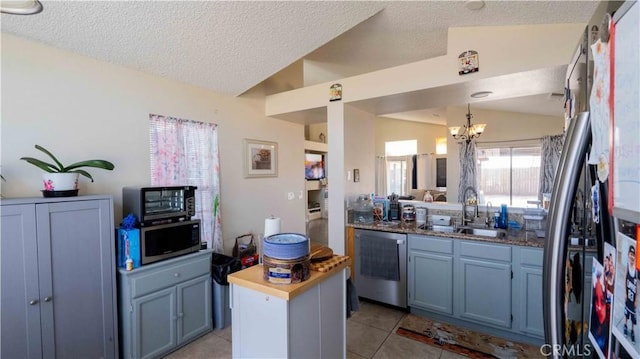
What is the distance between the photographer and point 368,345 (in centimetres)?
251

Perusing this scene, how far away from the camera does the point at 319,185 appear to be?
324 inches

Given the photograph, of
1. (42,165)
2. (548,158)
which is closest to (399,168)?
(548,158)

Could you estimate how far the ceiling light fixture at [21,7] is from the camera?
1705mm

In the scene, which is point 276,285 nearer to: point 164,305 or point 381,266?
point 164,305

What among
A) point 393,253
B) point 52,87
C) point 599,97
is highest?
point 52,87

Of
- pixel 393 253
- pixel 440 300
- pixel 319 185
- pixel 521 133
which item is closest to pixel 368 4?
pixel 393 253

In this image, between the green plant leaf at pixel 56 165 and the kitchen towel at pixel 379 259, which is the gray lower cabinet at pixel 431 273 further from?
the green plant leaf at pixel 56 165

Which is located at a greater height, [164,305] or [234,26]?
[234,26]

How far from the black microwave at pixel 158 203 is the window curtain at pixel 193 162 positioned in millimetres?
405

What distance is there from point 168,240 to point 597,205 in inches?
106

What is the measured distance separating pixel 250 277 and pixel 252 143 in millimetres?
2579

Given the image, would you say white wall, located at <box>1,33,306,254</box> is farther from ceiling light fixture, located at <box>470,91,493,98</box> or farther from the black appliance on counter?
ceiling light fixture, located at <box>470,91,493,98</box>

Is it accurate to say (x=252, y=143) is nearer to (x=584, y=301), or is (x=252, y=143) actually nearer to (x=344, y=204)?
(x=344, y=204)

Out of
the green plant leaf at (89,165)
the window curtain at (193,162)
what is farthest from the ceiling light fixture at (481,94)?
the green plant leaf at (89,165)
